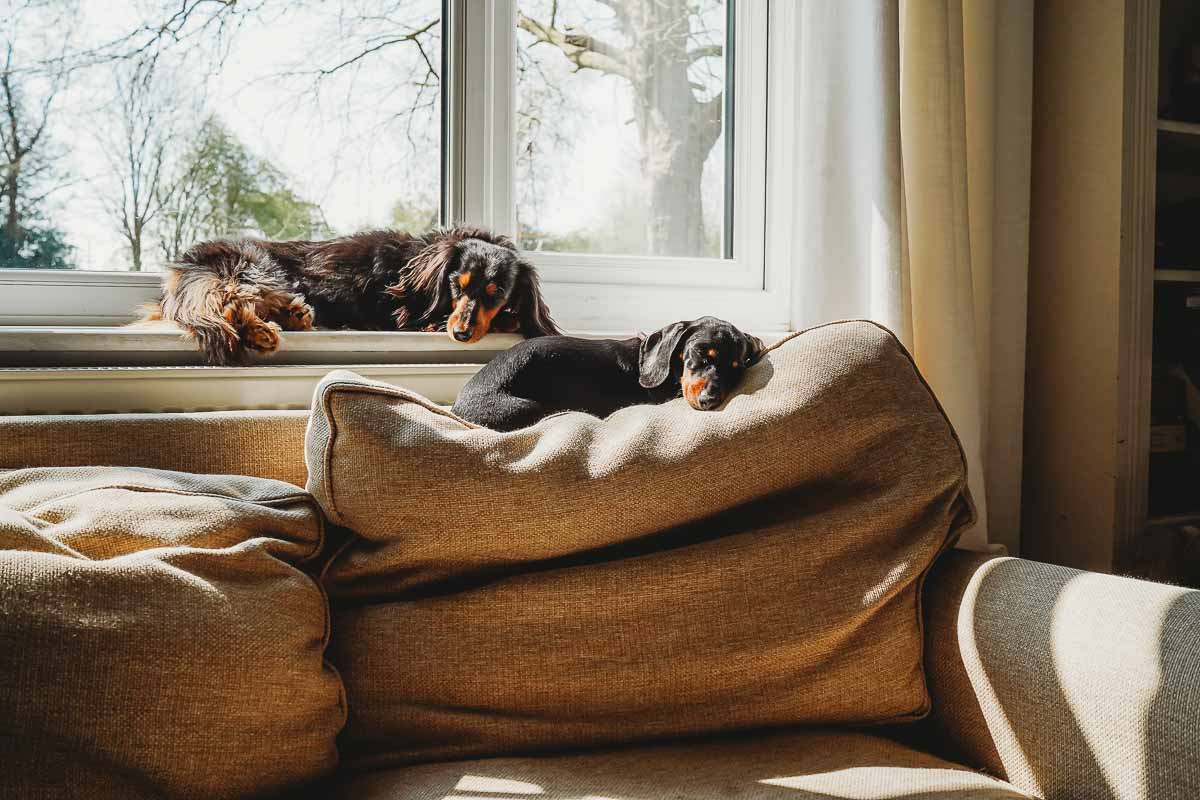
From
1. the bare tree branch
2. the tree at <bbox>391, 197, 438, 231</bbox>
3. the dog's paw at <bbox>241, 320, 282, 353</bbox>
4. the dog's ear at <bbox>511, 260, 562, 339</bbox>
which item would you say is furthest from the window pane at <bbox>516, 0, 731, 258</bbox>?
the dog's paw at <bbox>241, 320, 282, 353</bbox>

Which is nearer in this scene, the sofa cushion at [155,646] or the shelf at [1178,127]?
the sofa cushion at [155,646]

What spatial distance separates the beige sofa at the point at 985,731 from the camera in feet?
2.56

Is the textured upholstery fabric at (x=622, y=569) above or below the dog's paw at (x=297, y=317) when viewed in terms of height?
below

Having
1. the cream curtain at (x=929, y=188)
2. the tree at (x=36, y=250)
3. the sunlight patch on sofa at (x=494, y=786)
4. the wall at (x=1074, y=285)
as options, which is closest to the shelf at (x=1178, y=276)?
the wall at (x=1074, y=285)

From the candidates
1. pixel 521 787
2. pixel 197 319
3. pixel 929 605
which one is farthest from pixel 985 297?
pixel 197 319

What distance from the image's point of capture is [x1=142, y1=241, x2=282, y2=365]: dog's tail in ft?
4.25

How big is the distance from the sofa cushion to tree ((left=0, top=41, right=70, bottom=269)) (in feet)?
2.67

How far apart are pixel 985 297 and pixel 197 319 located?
161 centimetres

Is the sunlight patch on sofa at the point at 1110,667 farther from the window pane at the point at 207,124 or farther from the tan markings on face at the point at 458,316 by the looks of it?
the window pane at the point at 207,124

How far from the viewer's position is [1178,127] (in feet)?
5.59

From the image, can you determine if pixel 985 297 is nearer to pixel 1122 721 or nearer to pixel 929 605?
pixel 929 605

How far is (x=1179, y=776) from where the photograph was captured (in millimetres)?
734

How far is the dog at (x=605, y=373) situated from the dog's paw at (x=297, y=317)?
0.36 m

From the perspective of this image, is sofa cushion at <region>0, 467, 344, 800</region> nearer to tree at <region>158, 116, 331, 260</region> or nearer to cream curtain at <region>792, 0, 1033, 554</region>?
tree at <region>158, 116, 331, 260</region>
